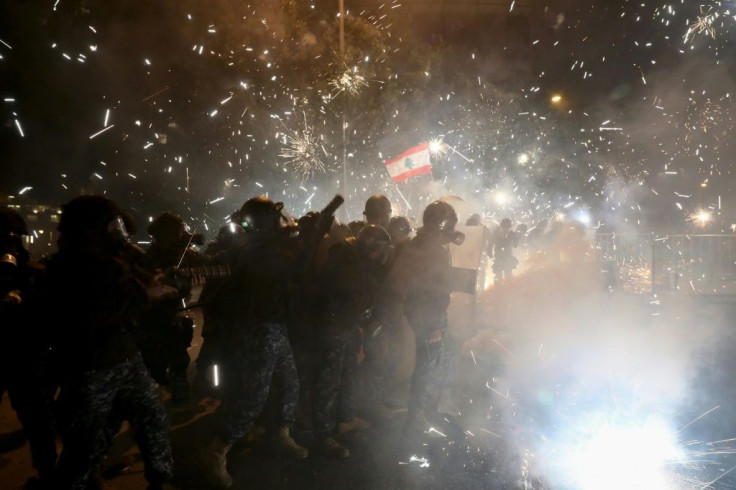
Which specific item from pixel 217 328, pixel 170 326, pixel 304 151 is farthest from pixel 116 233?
pixel 304 151

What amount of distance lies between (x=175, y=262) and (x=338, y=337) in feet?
7.32

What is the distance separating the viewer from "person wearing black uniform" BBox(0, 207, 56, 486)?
3234mm

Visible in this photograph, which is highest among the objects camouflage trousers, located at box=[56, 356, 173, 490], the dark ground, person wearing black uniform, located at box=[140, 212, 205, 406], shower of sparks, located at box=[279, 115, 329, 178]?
shower of sparks, located at box=[279, 115, 329, 178]

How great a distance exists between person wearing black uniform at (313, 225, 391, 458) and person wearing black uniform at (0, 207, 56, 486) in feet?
7.04

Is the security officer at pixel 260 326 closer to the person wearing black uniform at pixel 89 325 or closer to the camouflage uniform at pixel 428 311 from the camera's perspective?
the person wearing black uniform at pixel 89 325

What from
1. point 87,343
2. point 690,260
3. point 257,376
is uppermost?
point 690,260

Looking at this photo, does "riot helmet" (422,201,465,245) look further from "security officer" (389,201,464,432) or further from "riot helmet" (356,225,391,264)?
"riot helmet" (356,225,391,264)

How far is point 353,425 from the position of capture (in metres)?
4.36

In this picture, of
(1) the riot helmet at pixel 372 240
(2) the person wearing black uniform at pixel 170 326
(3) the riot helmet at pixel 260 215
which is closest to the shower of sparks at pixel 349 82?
(2) the person wearing black uniform at pixel 170 326

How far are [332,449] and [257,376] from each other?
3.35 ft

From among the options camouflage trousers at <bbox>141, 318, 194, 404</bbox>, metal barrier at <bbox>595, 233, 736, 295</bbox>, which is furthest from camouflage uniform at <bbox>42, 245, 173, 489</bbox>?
metal barrier at <bbox>595, 233, 736, 295</bbox>

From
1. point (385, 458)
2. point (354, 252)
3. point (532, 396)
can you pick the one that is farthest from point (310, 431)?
point (532, 396)

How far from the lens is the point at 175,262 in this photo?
190 inches

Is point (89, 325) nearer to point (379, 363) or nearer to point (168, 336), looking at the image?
point (168, 336)
